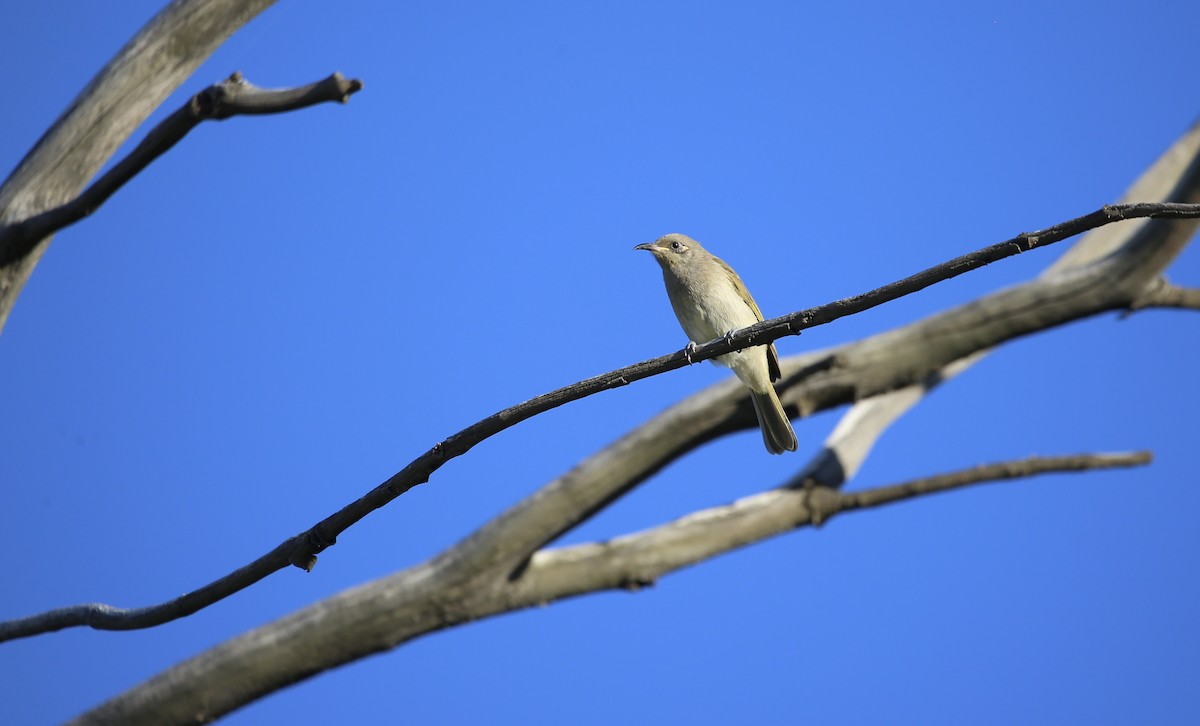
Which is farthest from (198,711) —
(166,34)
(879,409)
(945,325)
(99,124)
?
(945,325)

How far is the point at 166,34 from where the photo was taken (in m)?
5.64

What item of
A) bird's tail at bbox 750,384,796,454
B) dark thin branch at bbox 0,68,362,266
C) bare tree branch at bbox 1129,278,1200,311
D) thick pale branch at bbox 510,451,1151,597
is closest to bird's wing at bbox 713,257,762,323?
bird's tail at bbox 750,384,796,454

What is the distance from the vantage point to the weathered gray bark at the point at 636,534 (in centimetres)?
663

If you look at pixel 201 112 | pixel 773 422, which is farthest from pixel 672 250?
pixel 201 112

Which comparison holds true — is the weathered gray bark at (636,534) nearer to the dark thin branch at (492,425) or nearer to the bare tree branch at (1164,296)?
the bare tree branch at (1164,296)

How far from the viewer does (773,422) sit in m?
6.73

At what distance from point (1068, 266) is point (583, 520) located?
4429 millimetres

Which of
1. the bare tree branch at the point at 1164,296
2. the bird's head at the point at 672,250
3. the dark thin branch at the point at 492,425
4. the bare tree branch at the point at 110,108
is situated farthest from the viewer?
the bare tree branch at the point at 1164,296

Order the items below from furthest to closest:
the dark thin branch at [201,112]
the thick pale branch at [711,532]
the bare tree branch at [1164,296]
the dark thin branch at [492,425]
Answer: the bare tree branch at [1164,296], the thick pale branch at [711,532], the dark thin branch at [201,112], the dark thin branch at [492,425]

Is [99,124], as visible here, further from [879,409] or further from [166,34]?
[879,409]

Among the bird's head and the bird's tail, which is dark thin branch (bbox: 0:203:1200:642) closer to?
the bird's head

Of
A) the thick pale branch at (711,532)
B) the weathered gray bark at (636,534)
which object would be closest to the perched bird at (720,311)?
the weathered gray bark at (636,534)

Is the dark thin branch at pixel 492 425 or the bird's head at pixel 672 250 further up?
the bird's head at pixel 672 250

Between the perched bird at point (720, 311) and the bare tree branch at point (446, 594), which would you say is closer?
the perched bird at point (720, 311)
